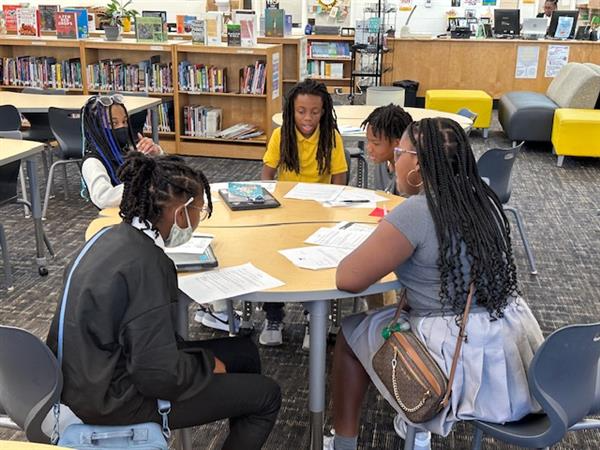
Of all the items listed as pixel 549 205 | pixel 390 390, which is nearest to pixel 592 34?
pixel 549 205

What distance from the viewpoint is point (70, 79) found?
657 cm

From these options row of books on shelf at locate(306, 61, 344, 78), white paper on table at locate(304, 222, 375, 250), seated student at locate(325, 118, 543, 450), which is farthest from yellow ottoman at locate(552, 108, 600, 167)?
seated student at locate(325, 118, 543, 450)

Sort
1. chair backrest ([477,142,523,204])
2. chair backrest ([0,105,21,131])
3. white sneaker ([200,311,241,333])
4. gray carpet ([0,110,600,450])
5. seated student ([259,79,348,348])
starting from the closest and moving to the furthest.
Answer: gray carpet ([0,110,600,450]) < white sneaker ([200,311,241,333]) < seated student ([259,79,348,348]) < chair backrest ([477,142,523,204]) < chair backrest ([0,105,21,131])

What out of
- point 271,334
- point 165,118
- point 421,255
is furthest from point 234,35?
point 421,255

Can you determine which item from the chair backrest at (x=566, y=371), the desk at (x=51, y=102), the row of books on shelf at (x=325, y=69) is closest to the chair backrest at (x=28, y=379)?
A: the chair backrest at (x=566, y=371)

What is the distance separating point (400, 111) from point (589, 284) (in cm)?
157

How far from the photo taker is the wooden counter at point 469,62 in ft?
28.3

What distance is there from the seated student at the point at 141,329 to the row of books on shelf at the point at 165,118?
4880 mm

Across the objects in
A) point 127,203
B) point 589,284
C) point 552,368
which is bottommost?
point 589,284

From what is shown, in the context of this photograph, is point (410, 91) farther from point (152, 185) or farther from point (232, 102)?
point (152, 185)

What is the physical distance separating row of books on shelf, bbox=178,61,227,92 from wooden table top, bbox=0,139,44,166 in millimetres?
2966

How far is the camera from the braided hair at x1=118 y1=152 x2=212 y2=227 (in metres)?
1.63

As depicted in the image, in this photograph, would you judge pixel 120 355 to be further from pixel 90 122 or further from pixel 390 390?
pixel 90 122

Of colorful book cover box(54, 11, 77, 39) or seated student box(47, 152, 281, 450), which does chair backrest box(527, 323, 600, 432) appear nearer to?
seated student box(47, 152, 281, 450)
